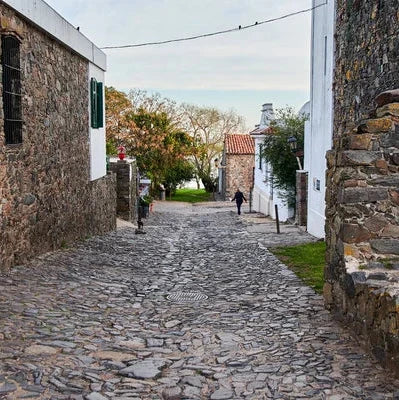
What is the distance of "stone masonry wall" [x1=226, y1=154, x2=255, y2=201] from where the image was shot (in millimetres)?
44719

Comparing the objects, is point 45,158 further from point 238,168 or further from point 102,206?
point 238,168

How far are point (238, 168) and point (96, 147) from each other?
3033 centimetres

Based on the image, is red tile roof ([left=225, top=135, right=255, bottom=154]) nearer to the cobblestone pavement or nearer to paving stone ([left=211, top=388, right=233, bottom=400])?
the cobblestone pavement

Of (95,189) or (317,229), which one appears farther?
(317,229)

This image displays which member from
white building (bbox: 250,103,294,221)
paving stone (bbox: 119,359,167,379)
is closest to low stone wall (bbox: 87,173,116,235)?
white building (bbox: 250,103,294,221)

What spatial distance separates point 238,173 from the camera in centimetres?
4494

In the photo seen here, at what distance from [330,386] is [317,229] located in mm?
11667

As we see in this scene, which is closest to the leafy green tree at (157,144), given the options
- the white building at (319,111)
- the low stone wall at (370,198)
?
the white building at (319,111)

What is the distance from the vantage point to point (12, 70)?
8.31 meters

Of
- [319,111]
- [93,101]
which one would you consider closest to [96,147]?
[93,101]

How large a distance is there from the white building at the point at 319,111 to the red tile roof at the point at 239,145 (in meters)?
27.1

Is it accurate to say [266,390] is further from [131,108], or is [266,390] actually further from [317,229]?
[131,108]

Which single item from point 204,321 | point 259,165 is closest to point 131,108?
point 259,165

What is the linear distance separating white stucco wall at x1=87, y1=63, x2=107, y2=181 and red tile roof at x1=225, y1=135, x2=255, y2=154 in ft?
94.4
